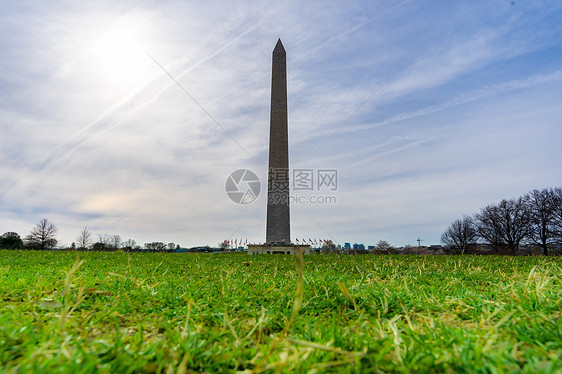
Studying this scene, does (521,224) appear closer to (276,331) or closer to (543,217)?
(543,217)

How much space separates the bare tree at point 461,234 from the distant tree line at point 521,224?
164mm

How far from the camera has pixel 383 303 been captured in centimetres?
202

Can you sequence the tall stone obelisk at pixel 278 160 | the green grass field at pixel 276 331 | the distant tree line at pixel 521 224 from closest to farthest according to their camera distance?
1. the green grass field at pixel 276 331
2. the tall stone obelisk at pixel 278 160
3. the distant tree line at pixel 521 224

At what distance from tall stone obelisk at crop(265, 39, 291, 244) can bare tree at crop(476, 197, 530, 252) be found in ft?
95.1

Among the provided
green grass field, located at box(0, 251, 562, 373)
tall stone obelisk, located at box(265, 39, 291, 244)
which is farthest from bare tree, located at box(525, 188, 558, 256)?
green grass field, located at box(0, 251, 562, 373)

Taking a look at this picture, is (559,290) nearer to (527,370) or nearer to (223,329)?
(527,370)

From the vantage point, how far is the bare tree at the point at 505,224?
36.2 metres

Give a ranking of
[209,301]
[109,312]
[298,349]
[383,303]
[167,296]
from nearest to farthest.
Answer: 1. [298,349]
2. [109,312]
3. [383,303]
4. [209,301]
5. [167,296]

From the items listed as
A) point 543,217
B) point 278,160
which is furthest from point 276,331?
point 543,217

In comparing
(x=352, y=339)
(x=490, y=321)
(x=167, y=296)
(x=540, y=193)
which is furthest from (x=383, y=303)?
(x=540, y=193)

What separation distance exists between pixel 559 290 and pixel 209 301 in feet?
8.23

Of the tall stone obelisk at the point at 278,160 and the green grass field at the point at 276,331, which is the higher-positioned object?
the tall stone obelisk at the point at 278,160

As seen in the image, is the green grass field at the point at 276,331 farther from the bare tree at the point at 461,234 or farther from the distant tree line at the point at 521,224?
the bare tree at the point at 461,234

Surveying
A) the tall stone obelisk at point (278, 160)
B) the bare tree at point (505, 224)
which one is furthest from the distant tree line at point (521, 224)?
the tall stone obelisk at point (278, 160)
